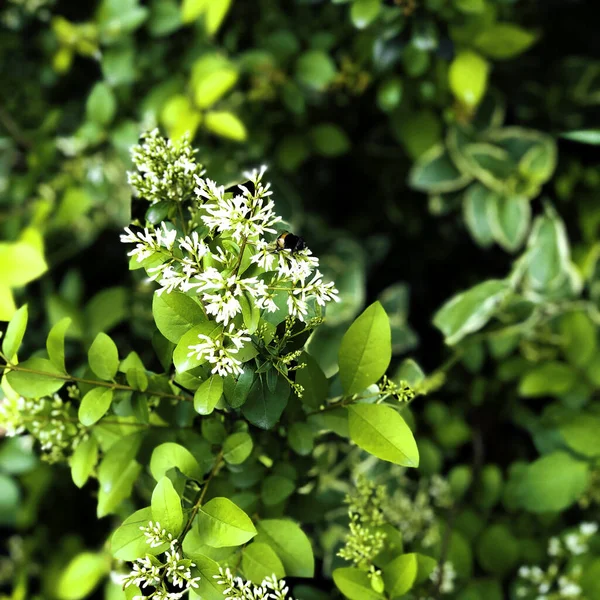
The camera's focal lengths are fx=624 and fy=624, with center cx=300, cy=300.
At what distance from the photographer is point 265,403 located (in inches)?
26.9

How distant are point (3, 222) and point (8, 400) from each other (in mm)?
726

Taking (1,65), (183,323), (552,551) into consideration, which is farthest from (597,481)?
(1,65)

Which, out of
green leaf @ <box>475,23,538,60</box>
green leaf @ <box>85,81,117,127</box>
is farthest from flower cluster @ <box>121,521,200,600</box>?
green leaf @ <box>475,23,538,60</box>

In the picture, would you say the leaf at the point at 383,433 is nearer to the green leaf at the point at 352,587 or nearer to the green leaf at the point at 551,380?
the green leaf at the point at 352,587

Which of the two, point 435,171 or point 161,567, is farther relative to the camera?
point 435,171

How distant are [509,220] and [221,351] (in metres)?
0.99

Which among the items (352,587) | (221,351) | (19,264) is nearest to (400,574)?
(352,587)

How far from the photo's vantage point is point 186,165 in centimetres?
70

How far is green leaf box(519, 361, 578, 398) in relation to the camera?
4.04ft

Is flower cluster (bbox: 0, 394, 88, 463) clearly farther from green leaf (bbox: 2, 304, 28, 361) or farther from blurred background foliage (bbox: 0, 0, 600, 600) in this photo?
blurred background foliage (bbox: 0, 0, 600, 600)

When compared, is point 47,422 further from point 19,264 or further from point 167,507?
point 19,264

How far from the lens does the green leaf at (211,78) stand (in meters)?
1.19

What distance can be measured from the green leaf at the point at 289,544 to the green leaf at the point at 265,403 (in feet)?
0.52

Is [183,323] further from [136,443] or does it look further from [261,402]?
[136,443]
